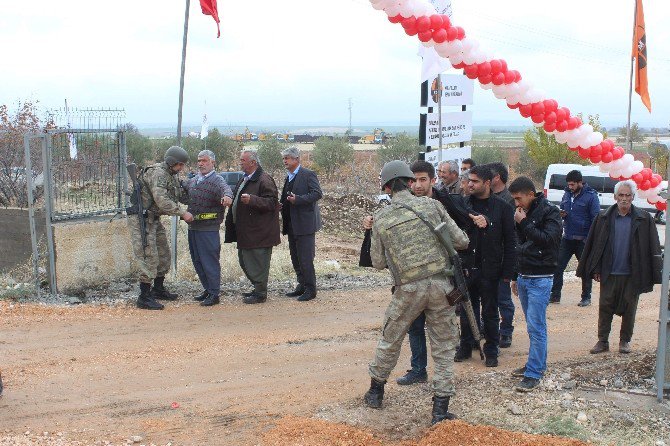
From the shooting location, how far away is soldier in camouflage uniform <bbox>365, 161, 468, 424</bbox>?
5.49 metres

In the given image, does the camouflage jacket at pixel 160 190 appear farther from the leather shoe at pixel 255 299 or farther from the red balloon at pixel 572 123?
the red balloon at pixel 572 123

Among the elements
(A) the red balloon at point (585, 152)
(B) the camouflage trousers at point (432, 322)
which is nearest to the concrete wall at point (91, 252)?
(B) the camouflage trousers at point (432, 322)

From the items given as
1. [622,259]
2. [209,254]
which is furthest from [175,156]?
[622,259]

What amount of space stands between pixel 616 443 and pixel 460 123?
8413mm

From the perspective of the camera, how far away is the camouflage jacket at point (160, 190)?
899cm

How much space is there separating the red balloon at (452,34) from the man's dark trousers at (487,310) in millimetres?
2170

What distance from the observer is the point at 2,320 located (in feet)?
27.5

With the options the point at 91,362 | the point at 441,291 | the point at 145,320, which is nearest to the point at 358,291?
the point at 145,320

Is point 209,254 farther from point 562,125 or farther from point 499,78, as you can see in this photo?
point 562,125

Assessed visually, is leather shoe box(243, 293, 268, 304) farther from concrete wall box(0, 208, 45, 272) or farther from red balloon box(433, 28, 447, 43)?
red balloon box(433, 28, 447, 43)

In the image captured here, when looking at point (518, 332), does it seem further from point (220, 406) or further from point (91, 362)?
point (91, 362)

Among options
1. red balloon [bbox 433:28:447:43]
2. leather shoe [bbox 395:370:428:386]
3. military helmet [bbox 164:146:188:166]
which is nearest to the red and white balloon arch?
red balloon [bbox 433:28:447:43]

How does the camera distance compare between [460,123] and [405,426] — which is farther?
[460,123]

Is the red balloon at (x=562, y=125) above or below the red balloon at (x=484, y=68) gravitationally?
below
